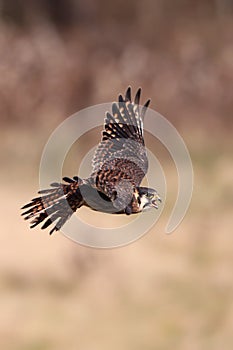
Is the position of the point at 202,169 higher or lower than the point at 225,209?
higher

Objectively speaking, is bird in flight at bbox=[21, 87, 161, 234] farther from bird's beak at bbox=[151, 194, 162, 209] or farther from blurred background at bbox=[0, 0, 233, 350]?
blurred background at bbox=[0, 0, 233, 350]

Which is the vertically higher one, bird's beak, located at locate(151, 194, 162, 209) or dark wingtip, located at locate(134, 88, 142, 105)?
dark wingtip, located at locate(134, 88, 142, 105)

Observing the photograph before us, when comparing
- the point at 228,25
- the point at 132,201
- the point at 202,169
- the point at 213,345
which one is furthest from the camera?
the point at 228,25

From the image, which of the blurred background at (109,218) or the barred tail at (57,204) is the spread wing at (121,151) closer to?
the barred tail at (57,204)

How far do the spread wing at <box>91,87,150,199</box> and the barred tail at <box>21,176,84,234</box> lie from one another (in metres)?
0.09

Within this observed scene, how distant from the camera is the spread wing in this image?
3.82 m

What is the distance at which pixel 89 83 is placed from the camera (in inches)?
678

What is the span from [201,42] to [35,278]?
10608 millimetres

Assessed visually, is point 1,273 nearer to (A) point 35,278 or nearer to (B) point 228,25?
(A) point 35,278

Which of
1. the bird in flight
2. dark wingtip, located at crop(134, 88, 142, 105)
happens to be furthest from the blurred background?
the bird in flight

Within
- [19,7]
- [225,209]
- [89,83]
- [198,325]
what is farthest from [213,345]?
[19,7]

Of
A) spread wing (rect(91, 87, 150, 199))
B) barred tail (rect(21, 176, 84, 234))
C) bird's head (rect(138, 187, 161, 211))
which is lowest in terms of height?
barred tail (rect(21, 176, 84, 234))

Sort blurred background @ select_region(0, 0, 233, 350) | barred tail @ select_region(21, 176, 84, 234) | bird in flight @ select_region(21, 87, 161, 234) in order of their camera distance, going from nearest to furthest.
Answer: bird in flight @ select_region(21, 87, 161, 234) < barred tail @ select_region(21, 176, 84, 234) < blurred background @ select_region(0, 0, 233, 350)

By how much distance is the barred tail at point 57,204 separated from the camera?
12.2ft
